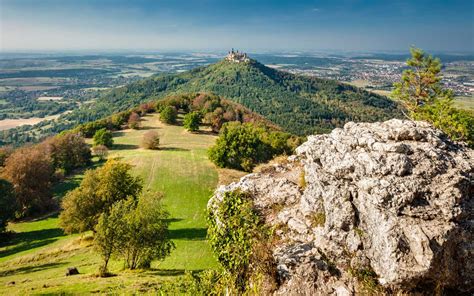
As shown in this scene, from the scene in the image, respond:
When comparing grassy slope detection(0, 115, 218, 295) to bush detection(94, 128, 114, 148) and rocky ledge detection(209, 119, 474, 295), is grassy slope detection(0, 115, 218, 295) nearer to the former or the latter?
bush detection(94, 128, 114, 148)

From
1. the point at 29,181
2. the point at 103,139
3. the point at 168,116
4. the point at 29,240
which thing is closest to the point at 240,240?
the point at 29,240

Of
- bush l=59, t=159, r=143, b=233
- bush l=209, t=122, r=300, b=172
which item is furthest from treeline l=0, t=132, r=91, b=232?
bush l=209, t=122, r=300, b=172

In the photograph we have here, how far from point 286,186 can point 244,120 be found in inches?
4180

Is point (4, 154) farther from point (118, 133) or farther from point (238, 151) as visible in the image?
point (238, 151)

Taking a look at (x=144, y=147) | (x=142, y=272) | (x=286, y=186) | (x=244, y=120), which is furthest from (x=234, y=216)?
(x=244, y=120)

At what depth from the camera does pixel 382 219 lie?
10836 mm

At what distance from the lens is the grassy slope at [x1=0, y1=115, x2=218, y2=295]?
A: 2595cm

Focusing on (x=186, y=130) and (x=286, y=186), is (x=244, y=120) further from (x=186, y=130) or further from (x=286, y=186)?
(x=286, y=186)

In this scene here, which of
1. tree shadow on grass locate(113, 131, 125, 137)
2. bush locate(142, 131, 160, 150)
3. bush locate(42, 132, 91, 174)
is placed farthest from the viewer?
tree shadow on grass locate(113, 131, 125, 137)

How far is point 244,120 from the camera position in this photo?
121m

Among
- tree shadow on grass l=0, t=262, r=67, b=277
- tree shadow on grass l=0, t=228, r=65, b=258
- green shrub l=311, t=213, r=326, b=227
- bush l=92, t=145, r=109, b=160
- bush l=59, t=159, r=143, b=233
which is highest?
green shrub l=311, t=213, r=326, b=227

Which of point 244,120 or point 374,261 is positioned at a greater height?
point 374,261

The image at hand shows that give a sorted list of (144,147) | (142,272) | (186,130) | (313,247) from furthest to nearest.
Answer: (186,130), (144,147), (142,272), (313,247)

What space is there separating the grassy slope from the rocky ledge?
51.6 feet
